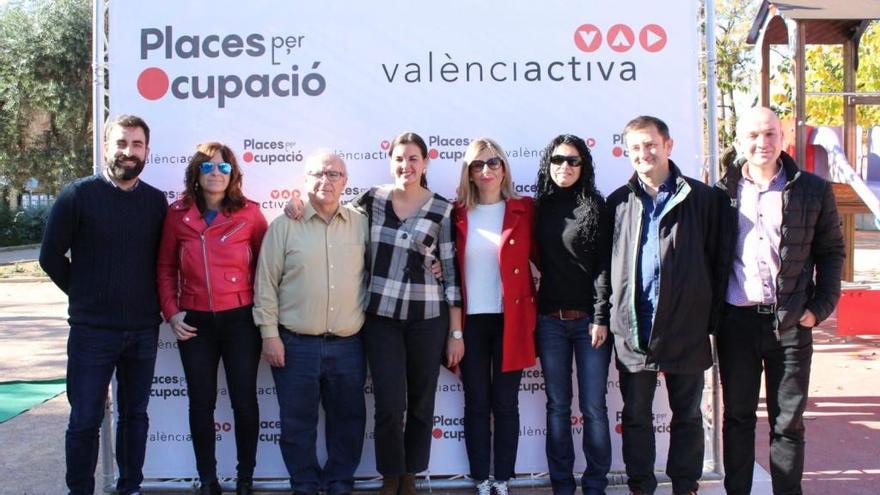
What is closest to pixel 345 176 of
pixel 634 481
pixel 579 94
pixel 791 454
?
pixel 579 94

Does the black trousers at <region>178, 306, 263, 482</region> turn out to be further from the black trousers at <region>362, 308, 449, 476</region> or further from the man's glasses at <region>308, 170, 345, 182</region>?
the man's glasses at <region>308, 170, 345, 182</region>

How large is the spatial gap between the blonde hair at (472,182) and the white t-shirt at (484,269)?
15 centimetres

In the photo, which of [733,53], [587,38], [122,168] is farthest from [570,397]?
[733,53]

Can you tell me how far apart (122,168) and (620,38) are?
281 centimetres

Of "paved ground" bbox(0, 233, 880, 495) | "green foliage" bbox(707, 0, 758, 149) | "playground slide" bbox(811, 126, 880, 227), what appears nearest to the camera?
"paved ground" bbox(0, 233, 880, 495)

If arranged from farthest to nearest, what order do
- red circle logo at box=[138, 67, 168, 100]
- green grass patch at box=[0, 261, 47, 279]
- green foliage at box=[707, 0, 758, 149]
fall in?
green foliage at box=[707, 0, 758, 149] → green grass patch at box=[0, 261, 47, 279] → red circle logo at box=[138, 67, 168, 100]

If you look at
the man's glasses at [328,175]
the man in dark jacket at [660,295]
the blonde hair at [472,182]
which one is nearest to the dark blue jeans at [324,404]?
the man's glasses at [328,175]

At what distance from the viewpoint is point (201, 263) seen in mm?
3742

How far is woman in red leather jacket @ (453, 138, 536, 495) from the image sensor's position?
383 centimetres

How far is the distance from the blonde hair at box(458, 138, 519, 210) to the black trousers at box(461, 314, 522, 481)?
2.05ft

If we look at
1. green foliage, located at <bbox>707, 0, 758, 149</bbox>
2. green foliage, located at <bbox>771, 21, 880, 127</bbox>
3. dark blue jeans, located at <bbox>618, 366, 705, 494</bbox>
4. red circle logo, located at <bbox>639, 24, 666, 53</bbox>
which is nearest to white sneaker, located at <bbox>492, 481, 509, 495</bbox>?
dark blue jeans, located at <bbox>618, 366, 705, 494</bbox>

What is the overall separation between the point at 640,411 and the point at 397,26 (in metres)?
2.52

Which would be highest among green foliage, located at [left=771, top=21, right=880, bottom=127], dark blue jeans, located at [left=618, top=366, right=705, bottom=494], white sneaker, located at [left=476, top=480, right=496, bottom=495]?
green foliage, located at [left=771, top=21, right=880, bottom=127]

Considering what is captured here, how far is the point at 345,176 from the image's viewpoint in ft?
12.8
